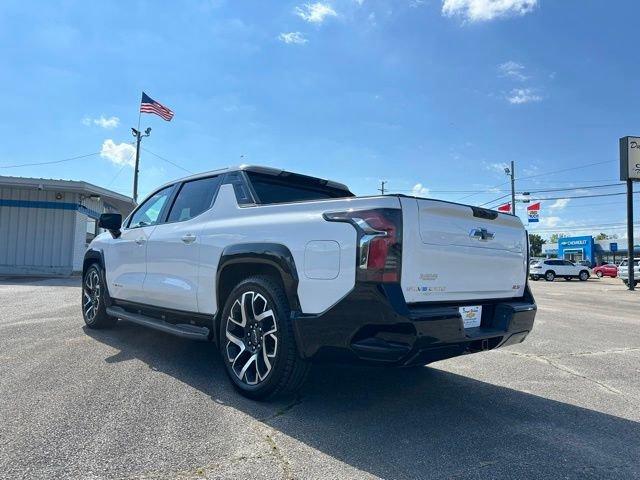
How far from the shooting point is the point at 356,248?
3.00 metres

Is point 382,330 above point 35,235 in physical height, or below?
below

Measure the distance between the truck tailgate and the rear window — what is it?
1388mm

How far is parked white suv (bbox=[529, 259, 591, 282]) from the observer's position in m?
33.6

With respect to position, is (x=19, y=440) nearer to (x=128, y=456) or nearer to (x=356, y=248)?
(x=128, y=456)

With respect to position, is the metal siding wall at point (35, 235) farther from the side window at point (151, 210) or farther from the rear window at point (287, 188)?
the rear window at point (287, 188)

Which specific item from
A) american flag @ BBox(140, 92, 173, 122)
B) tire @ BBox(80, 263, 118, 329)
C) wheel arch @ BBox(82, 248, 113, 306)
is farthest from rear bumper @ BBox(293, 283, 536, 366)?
american flag @ BBox(140, 92, 173, 122)

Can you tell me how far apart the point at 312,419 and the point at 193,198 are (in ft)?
8.25

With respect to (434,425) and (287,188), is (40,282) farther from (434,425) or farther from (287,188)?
(434,425)

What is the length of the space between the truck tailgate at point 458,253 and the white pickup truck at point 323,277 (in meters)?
0.01

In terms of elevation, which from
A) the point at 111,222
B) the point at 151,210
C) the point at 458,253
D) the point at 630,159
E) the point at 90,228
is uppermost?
the point at 630,159

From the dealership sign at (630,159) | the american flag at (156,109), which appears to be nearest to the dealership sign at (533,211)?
Answer: the dealership sign at (630,159)

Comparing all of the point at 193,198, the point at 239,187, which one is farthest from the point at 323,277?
the point at 193,198

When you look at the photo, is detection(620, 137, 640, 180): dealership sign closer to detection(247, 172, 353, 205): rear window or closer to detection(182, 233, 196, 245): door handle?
detection(247, 172, 353, 205): rear window

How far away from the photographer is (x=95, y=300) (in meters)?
6.31
